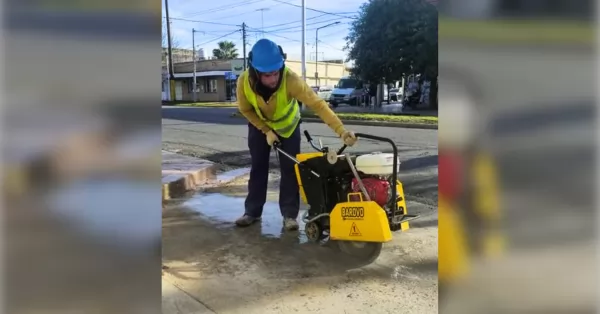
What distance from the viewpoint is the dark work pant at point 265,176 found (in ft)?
14.9

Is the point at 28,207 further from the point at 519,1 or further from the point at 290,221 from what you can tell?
the point at 290,221

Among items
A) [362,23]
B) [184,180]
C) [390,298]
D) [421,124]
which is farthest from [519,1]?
[362,23]

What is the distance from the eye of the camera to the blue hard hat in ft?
12.9

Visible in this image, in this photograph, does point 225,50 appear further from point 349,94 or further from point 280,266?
point 280,266

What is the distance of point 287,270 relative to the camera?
3.56 metres

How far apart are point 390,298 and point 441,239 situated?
1873 millimetres

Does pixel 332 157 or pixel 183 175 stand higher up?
pixel 332 157

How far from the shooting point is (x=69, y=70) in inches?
47.8

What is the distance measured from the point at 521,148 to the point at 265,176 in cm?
368

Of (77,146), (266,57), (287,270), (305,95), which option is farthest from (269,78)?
(77,146)

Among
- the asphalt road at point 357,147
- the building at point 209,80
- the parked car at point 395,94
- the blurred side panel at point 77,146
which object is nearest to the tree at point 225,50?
the building at point 209,80

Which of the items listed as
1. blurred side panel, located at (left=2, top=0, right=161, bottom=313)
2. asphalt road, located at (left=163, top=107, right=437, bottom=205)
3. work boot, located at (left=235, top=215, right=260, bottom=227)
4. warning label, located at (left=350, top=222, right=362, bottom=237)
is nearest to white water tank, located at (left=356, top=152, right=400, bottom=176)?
warning label, located at (left=350, top=222, right=362, bottom=237)

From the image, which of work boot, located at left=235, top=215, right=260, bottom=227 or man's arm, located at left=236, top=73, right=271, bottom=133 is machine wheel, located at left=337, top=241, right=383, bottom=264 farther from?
man's arm, located at left=236, top=73, right=271, bottom=133

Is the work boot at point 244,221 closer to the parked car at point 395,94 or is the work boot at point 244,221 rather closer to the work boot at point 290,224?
the work boot at point 290,224
